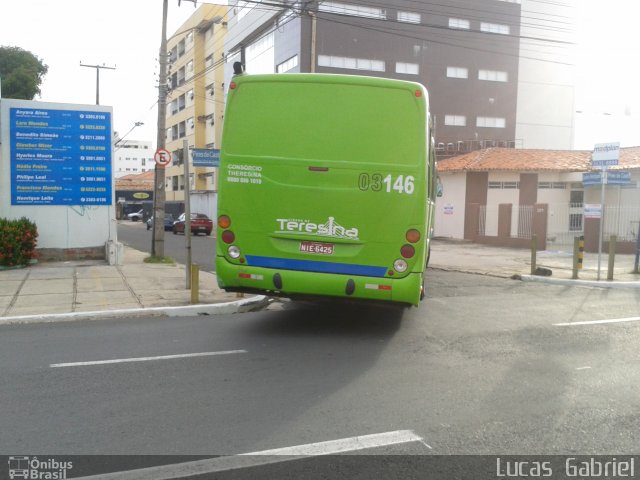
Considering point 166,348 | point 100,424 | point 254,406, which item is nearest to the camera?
point 100,424

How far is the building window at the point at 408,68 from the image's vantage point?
44.4 meters

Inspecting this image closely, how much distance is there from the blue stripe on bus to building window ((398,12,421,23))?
4050 cm

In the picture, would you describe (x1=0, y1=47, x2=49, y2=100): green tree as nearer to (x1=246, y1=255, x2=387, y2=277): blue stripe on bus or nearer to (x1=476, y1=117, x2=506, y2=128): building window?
(x1=476, y1=117, x2=506, y2=128): building window

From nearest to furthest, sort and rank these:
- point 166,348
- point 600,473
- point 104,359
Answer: point 600,473 < point 104,359 < point 166,348

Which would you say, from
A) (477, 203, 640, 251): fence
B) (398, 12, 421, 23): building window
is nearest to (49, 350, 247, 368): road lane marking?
(477, 203, 640, 251): fence

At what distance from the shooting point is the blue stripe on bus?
7.32 metres

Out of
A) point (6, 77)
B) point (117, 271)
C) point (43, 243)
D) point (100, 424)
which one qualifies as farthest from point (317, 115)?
point (6, 77)

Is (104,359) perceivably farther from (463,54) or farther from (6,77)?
(463,54)

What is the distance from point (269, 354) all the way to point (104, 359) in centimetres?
182

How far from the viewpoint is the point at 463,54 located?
153 feet

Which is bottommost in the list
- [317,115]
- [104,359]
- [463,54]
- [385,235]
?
[104,359]

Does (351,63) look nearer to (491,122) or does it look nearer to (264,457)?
(491,122)

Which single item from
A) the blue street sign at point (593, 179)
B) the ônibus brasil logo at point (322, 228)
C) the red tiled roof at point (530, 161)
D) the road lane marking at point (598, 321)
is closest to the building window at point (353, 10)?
the red tiled roof at point (530, 161)

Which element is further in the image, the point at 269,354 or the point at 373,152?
the point at 373,152
